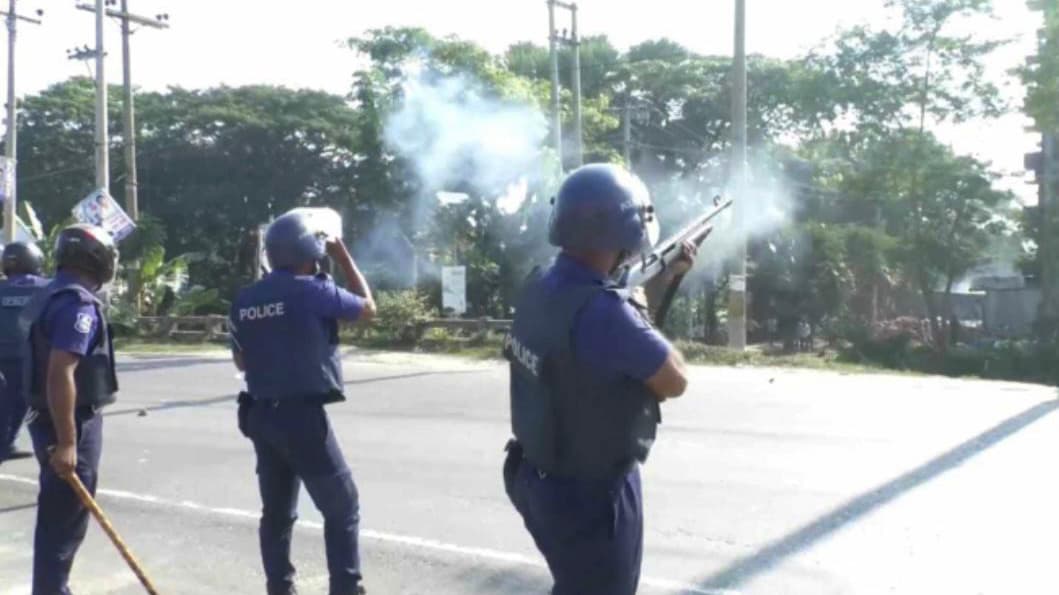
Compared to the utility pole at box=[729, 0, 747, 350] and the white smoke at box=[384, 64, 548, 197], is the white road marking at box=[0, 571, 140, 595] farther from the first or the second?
the white smoke at box=[384, 64, 548, 197]

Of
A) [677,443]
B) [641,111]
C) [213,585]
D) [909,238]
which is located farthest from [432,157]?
[213,585]

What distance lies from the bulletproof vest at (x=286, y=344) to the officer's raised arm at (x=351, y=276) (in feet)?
0.59

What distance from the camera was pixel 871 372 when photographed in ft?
59.6

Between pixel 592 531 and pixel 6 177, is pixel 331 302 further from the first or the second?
pixel 6 177

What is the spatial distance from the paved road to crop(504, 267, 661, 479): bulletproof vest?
2733mm

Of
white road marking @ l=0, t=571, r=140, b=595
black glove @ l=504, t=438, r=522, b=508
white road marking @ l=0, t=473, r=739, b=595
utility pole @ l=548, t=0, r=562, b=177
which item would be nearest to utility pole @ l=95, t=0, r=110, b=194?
utility pole @ l=548, t=0, r=562, b=177

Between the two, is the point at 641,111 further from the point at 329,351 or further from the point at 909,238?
the point at 329,351

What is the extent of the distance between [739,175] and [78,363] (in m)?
16.7

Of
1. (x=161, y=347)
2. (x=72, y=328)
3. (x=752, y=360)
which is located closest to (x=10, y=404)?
(x=72, y=328)

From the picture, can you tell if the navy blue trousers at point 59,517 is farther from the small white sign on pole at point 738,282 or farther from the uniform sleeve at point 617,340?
the small white sign on pole at point 738,282

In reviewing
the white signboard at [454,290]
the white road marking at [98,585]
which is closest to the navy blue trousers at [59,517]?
the white road marking at [98,585]

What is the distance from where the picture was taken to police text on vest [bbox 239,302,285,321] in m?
4.79

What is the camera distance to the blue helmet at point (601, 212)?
311cm

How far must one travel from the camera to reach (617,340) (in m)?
2.90
